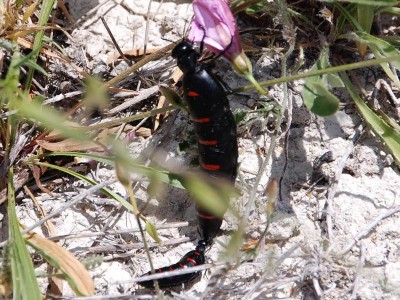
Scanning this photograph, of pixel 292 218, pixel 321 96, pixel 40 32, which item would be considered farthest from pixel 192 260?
pixel 40 32

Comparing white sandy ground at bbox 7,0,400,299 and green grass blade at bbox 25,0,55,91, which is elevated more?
green grass blade at bbox 25,0,55,91

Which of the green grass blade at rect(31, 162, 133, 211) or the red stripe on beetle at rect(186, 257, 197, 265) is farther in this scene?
the green grass blade at rect(31, 162, 133, 211)

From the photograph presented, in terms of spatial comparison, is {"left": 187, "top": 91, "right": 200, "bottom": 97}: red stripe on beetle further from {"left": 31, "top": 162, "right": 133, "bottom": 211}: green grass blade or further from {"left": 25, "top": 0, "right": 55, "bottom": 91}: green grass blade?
{"left": 25, "top": 0, "right": 55, "bottom": 91}: green grass blade

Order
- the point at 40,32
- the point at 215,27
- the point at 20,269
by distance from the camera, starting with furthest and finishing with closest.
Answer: the point at 40,32, the point at 215,27, the point at 20,269

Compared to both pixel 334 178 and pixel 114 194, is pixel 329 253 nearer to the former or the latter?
pixel 334 178

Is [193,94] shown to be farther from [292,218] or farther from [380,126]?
[380,126]

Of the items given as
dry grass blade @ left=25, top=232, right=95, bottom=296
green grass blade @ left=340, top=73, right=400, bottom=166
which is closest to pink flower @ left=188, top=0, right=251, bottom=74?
green grass blade @ left=340, top=73, right=400, bottom=166

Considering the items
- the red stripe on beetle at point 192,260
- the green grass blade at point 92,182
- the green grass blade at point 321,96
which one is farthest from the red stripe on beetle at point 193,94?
the red stripe on beetle at point 192,260
